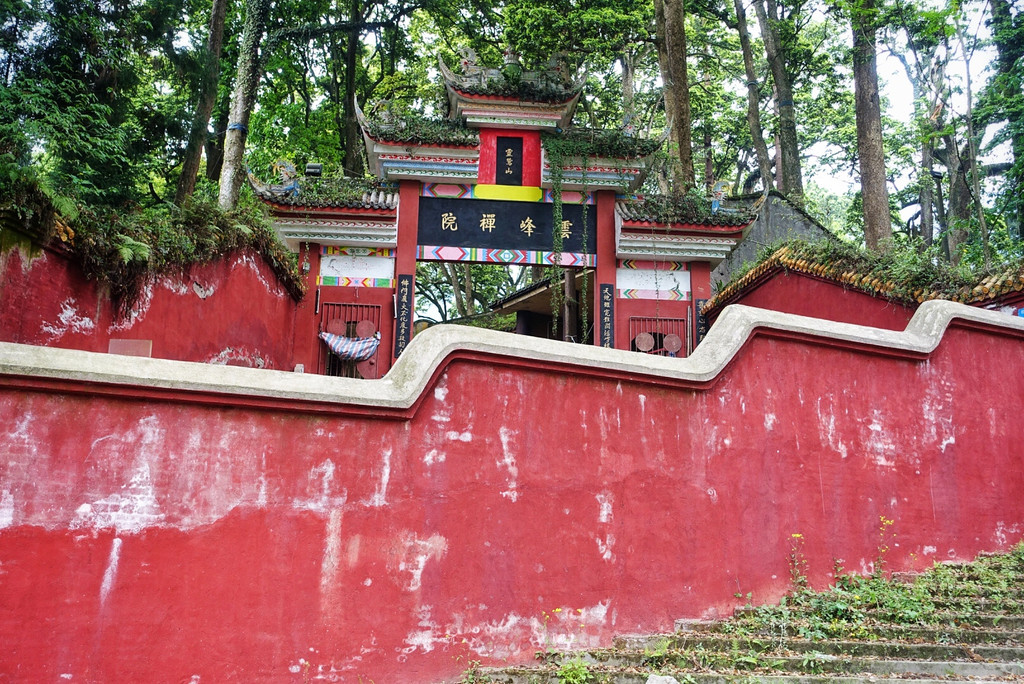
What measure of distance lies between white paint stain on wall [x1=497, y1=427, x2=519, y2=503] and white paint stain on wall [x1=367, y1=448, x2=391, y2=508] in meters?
0.71

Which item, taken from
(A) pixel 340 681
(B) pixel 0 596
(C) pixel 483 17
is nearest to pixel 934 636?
(A) pixel 340 681

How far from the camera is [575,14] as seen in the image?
52.4ft

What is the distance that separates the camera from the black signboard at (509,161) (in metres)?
12.5

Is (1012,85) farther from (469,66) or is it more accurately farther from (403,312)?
(403,312)

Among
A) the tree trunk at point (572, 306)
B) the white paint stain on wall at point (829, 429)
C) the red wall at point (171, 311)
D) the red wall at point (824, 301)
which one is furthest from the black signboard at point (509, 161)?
the white paint stain on wall at point (829, 429)

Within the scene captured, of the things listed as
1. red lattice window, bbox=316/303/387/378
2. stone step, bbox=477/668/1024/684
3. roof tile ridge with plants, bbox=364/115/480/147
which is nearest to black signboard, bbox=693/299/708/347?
roof tile ridge with plants, bbox=364/115/480/147

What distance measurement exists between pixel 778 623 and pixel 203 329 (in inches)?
254

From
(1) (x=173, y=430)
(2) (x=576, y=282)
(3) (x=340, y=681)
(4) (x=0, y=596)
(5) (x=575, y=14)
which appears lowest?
(3) (x=340, y=681)

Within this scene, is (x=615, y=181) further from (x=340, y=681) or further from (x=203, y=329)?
(x=340, y=681)

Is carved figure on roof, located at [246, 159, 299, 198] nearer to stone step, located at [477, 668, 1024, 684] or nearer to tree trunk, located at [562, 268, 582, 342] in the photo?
tree trunk, located at [562, 268, 582, 342]

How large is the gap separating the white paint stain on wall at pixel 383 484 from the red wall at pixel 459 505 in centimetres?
2

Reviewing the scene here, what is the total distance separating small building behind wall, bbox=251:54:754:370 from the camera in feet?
38.8

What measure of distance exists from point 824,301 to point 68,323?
8.60 metres

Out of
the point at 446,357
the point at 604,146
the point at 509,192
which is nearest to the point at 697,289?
the point at 604,146
